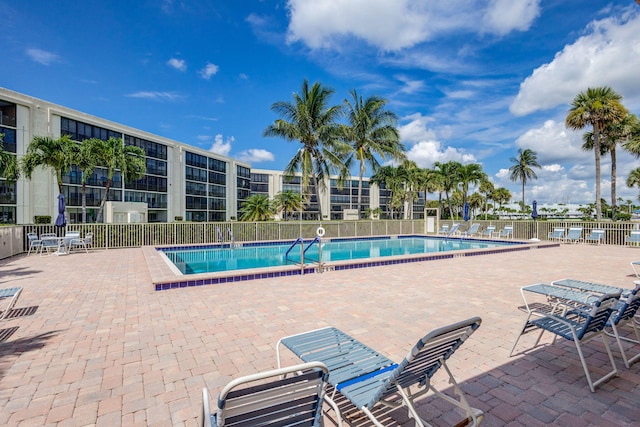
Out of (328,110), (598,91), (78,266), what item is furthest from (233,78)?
(598,91)

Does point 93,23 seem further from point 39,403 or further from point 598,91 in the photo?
point 598,91

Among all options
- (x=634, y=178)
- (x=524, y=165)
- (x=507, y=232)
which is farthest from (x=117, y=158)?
(x=634, y=178)

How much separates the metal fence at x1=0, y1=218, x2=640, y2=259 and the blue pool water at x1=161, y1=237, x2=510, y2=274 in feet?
2.93

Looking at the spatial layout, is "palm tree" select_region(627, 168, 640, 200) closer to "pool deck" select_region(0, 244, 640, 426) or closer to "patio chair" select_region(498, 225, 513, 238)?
"patio chair" select_region(498, 225, 513, 238)

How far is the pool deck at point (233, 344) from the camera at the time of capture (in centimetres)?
252

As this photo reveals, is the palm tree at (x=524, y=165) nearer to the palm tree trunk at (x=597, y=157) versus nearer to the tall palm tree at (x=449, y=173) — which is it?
the tall palm tree at (x=449, y=173)

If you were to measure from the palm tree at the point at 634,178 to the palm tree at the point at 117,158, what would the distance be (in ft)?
162

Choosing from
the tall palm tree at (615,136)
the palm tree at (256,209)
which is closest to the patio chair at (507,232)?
the tall palm tree at (615,136)

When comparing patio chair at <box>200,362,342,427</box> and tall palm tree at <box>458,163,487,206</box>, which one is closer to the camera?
patio chair at <box>200,362,342,427</box>

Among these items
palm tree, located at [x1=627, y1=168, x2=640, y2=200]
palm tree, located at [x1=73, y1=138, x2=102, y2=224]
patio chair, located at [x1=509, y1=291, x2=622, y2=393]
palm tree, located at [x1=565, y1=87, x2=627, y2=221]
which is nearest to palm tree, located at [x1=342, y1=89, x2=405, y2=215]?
palm tree, located at [x1=565, y1=87, x2=627, y2=221]

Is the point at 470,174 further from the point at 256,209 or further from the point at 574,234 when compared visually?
the point at 256,209

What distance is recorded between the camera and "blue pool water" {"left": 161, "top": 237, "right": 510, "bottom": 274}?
464 inches

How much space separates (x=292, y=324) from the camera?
442 centimetres

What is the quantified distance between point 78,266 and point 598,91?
28674 mm
